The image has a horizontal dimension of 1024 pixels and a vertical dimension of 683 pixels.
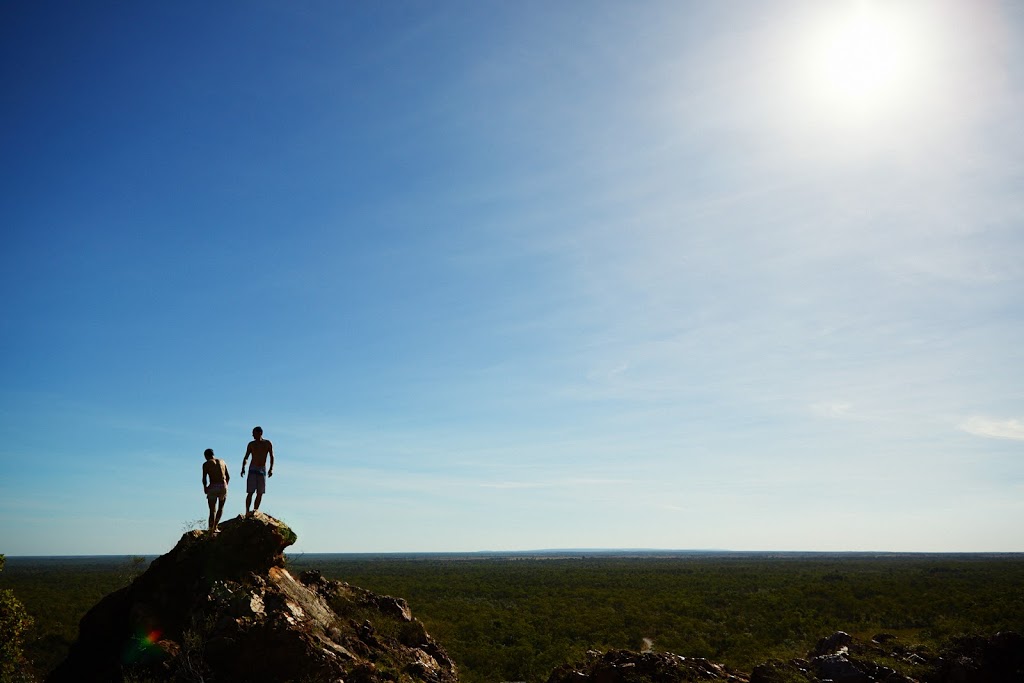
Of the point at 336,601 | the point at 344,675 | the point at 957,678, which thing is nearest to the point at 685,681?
the point at 957,678

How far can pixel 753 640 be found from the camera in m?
34.3

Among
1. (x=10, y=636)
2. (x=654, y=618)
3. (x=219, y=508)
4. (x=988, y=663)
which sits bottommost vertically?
A: (x=654, y=618)

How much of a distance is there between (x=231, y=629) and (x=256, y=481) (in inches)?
174

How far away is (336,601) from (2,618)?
9.58m

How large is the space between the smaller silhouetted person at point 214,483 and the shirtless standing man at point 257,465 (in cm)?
67

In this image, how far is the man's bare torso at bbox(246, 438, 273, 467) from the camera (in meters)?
18.2

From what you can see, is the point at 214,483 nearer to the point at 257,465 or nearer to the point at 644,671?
the point at 257,465

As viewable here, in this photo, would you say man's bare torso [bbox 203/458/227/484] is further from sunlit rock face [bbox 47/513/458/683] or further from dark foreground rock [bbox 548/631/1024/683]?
dark foreground rock [bbox 548/631/1024/683]

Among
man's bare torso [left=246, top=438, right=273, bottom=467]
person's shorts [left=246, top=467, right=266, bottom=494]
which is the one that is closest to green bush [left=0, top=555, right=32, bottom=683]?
person's shorts [left=246, top=467, right=266, bottom=494]

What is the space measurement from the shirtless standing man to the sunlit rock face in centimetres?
83

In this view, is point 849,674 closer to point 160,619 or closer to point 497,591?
→ point 160,619

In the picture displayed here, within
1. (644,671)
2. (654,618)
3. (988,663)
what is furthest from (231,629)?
(654,618)

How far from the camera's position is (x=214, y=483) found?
1806cm

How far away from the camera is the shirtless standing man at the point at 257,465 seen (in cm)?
1817
